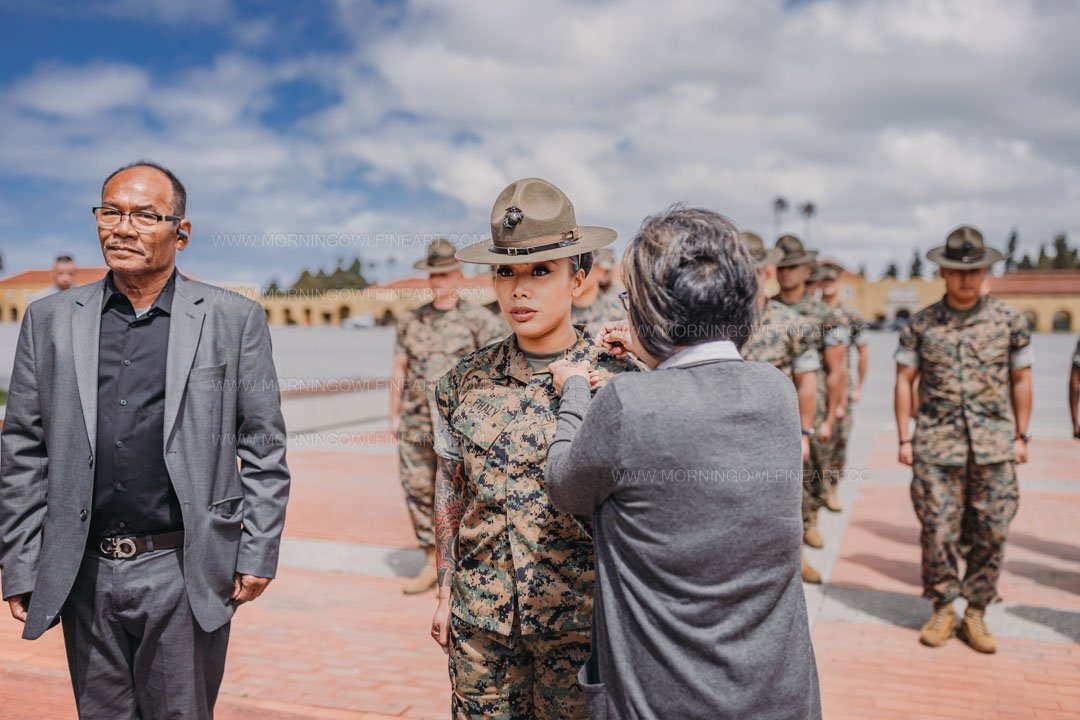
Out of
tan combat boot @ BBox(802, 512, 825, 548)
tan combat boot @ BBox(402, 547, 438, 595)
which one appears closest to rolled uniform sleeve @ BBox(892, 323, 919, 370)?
tan combat boot @ BBox(802, 512, 825, 548)

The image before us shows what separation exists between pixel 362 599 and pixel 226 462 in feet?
10.6

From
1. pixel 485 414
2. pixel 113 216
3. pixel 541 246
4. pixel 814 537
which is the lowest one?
pixel 814 537

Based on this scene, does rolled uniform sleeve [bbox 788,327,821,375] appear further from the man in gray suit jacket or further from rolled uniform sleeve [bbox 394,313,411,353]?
the man in gray suit jacket

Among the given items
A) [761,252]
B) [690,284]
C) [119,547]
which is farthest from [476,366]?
[761,252]

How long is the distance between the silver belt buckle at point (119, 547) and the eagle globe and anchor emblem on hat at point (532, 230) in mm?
1310

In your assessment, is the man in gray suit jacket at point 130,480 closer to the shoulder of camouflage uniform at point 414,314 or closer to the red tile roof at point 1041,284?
the shoulder of camouflage uniform at point 414,314

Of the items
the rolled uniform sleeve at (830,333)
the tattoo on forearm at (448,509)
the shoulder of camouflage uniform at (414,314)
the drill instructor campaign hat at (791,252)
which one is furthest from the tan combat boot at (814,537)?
the tattoo on forearm at (448,509)

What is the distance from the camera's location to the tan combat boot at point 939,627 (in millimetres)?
4828

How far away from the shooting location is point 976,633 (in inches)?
189

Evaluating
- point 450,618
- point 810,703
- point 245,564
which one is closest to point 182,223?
Answer: point 245,564

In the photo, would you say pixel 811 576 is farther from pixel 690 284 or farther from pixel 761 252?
pixel 690 284

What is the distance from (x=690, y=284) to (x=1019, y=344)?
4.02m

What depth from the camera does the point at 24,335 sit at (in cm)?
267

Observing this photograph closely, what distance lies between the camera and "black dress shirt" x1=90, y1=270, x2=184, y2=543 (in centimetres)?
256
